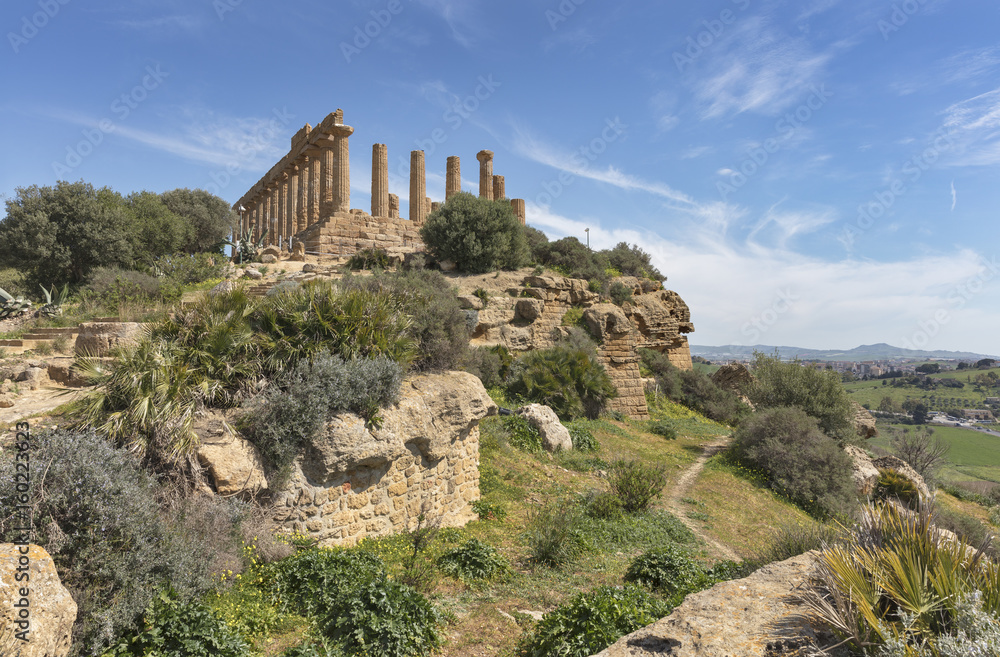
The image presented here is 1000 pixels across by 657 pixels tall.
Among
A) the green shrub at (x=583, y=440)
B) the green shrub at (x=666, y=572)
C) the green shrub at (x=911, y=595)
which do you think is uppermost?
the green shrub at (x=911, y=595)

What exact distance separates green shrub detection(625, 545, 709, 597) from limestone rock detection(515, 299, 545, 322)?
44.8 feet

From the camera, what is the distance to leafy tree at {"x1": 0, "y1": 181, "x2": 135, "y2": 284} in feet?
61.0

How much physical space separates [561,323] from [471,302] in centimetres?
446

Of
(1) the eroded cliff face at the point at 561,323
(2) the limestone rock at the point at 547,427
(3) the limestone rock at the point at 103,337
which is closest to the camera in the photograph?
(3) the limestone rock at the point at 103,337

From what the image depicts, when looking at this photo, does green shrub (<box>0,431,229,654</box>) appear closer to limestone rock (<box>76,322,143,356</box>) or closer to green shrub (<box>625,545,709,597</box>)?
green shrub (<box>625,545,709,597</box>)

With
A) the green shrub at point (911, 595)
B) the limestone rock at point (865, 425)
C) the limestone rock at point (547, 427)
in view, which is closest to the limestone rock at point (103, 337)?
the limestone rock at point (547, 427)

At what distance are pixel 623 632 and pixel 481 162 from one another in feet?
102

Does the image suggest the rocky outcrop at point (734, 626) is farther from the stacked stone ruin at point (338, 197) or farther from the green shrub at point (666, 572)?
the stacked stone ruin at point (338, 197)

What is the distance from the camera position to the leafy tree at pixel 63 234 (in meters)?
18.6

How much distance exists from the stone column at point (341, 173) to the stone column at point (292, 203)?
5267 mm

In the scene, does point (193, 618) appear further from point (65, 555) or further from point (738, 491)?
point (738, 491)

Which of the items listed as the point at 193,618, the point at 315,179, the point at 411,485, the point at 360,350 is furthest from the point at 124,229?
the point at 193,618

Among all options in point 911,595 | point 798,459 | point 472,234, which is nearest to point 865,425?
point 798,459

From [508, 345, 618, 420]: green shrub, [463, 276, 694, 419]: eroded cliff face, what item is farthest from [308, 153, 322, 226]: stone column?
[508, 345, 618, 420]: green shrub
